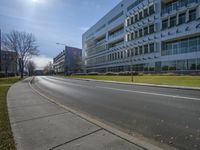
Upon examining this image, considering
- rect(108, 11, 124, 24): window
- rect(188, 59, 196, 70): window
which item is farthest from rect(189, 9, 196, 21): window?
rect(108, 11, 124, 24): window

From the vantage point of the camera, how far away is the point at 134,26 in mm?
47688

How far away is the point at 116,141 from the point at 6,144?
2471 mm

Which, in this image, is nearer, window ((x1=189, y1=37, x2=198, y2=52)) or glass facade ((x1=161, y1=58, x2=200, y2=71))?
glass facade ((x1=161, y1=58, x2=200, y2=71))

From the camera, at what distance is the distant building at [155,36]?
32500 mm

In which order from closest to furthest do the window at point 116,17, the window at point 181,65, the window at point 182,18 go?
the window at point 181,65 → the window at point 182,18 → the window at point 116,17

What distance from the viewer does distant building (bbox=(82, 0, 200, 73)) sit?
32.5 meters

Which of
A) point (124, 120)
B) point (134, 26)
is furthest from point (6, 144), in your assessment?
point (134, 26)

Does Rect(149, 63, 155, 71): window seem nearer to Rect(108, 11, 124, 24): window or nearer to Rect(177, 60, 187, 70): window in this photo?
Rect(177, 60, 187, 70): window

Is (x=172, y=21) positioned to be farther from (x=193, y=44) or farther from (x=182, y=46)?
(x=193, y=44)

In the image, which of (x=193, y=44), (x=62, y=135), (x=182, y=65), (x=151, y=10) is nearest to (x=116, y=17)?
(x=151, y=10)

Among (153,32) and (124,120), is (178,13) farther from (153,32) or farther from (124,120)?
(124,120)

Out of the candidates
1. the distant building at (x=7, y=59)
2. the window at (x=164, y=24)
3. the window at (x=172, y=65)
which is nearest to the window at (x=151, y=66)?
the window at (x=172, y=65)

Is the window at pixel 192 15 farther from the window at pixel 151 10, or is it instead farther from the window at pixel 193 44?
the window at pixel 151 10

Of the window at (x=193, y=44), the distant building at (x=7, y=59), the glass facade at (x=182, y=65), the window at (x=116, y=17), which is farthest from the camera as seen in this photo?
the window at (x=116, y=17)
